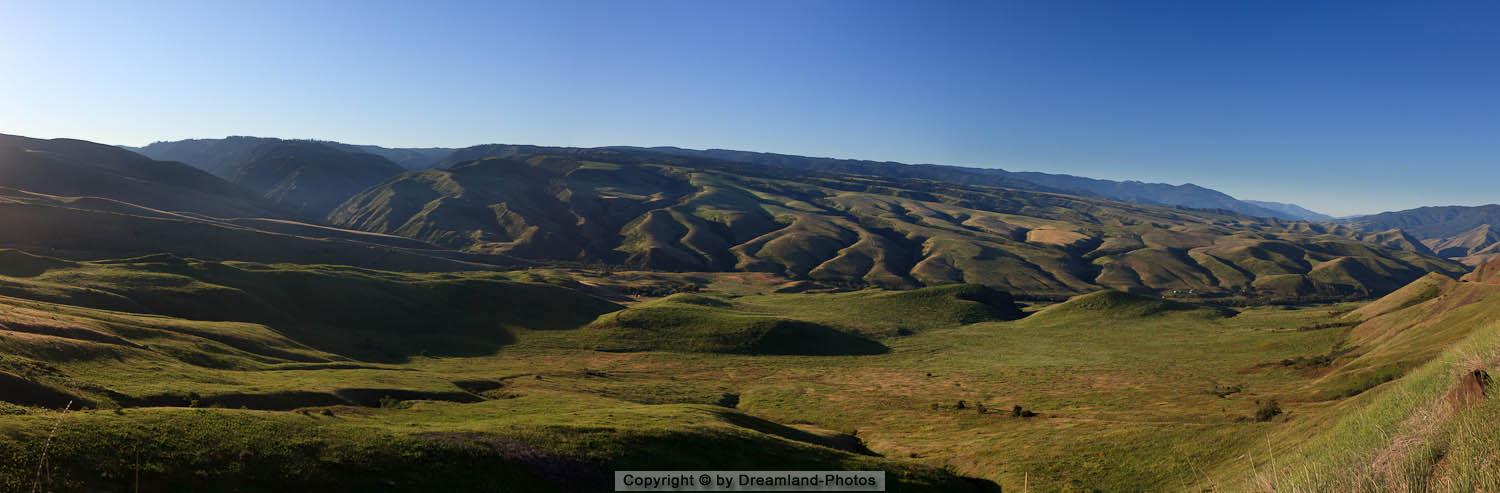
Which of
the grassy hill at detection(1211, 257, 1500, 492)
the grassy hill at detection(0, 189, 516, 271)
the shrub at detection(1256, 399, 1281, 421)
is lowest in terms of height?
the grassy hill at detection(0, 189, 516, 271)

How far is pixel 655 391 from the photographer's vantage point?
8619 cm

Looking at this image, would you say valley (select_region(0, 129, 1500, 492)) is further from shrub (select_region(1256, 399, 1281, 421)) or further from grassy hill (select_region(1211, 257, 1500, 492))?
shrub (select_region(1256, 399, 1281, 421))

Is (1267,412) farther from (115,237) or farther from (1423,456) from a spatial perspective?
(115,237)

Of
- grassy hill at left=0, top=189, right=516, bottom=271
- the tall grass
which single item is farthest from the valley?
grassy hill at left=0, top=189, right=516, bottom=271

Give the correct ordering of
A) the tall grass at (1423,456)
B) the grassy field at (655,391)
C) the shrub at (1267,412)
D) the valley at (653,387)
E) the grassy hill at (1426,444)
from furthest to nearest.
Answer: the shrub at (1267,412) < the grassy field at (655,391) < the valley at (653,387) < the grassy hill at (1426,444) < the tall grass at (1423,456)

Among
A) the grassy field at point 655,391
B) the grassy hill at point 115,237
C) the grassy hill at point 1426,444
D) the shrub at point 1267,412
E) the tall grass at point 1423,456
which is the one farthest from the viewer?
the grassy hill at point 115,237

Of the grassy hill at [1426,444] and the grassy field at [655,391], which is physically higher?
the grassy hill at [1426,444]

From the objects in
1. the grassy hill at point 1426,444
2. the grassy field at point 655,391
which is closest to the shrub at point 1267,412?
the grassy field at point 655,391

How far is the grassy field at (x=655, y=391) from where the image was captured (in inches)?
1119

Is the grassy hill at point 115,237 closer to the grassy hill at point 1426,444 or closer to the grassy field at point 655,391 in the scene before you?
the grassy field at point 655,391

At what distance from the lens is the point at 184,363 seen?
6353 centimetres

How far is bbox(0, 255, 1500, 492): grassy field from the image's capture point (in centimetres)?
2842

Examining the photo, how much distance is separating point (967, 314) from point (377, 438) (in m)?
160

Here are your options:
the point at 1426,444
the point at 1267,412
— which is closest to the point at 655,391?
the point at 1267,412
